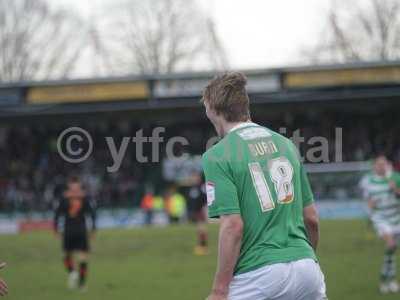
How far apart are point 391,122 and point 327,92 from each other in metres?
5.31

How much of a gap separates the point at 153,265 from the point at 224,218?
41.6ft

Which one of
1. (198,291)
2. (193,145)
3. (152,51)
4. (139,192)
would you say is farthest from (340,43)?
(198,291)

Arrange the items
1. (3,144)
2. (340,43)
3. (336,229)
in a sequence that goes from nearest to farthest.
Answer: (336,229) → (3,144) → (340,43)

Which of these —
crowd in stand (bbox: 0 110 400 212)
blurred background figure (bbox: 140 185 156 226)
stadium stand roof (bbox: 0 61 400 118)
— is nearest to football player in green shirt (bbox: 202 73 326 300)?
stadium stand roof (bbox: 0 61 400 118)

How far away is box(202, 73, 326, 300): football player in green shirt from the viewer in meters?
3.62

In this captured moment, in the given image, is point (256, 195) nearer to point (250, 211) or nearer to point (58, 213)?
point (250, 211)

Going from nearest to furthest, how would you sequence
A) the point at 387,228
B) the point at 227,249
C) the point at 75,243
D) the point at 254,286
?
the point at 227,249, the point at 254,286, the point at 387,228, the point at 75,243

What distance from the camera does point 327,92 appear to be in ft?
97.8

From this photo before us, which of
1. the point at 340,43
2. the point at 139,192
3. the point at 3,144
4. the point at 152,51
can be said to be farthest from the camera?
the point at 152,51

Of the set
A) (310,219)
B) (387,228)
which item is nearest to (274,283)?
(310,219)

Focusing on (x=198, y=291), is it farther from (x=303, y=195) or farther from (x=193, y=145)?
(x=193, y=145)

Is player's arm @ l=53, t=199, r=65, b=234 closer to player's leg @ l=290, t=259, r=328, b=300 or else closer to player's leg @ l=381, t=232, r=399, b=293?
player's leg @ l=381, t=232, r=399, b=293

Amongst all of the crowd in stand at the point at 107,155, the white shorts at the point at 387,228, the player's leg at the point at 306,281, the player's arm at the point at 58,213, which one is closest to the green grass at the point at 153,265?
the white shorts at the point at 387,228

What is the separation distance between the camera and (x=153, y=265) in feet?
52.6
